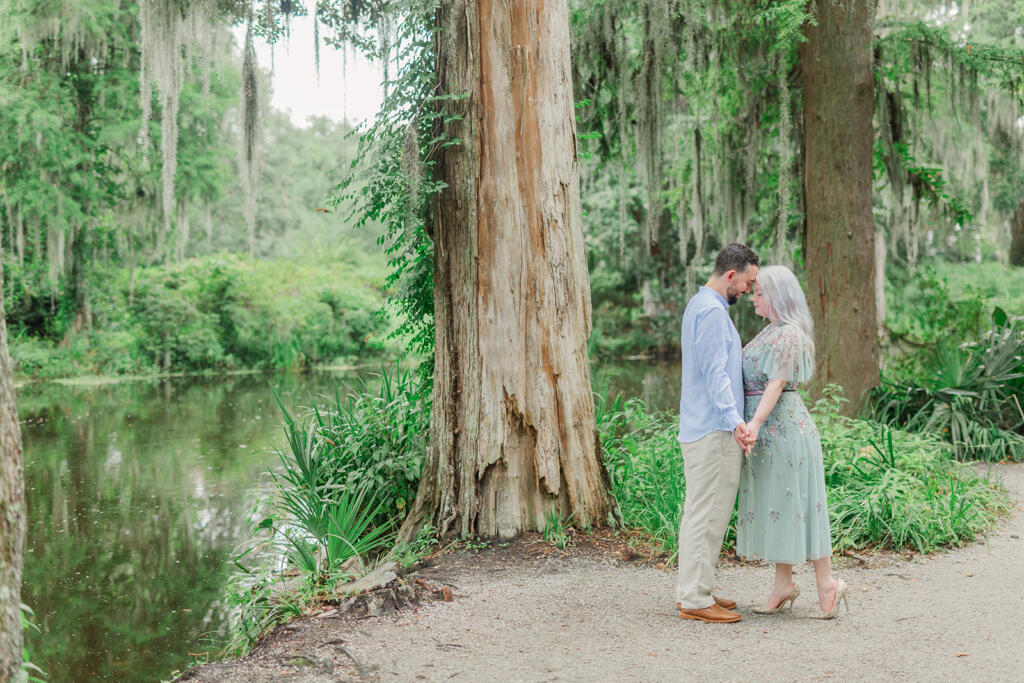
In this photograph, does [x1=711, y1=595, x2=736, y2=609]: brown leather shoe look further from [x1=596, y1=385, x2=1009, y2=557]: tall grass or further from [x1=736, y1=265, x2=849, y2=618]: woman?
[x1=596, y1=385, x2=1009, y2=557]: tall grass

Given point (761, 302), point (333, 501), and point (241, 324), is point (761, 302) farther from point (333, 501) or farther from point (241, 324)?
point (241, 324)

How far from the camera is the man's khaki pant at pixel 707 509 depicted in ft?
13.3

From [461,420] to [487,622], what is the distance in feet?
5.46

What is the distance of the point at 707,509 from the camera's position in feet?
13.4

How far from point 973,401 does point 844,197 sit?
2.39 m

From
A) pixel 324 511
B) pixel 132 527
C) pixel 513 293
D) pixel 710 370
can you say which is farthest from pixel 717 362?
pixel 132 527

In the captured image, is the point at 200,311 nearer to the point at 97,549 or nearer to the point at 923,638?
the point at 97,549

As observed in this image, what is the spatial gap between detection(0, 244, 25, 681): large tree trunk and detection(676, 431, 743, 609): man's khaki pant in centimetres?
283

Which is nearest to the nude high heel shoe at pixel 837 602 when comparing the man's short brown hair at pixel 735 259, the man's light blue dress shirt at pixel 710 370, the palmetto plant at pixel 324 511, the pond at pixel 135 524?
the man's light blue dress shirt at pixel 710 370

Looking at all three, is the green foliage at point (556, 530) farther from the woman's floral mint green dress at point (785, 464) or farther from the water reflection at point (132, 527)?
the water reflection at point (132, 527)

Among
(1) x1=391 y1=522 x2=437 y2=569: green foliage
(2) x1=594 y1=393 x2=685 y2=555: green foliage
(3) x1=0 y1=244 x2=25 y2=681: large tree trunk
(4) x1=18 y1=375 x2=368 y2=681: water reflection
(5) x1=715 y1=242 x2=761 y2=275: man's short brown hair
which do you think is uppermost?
(5) x1=715 y1=242 x2=761 y2=275: man's short brown hair

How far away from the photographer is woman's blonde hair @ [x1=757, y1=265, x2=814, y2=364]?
161 inches

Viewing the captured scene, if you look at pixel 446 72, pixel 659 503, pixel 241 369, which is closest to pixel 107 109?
pixel 241 369

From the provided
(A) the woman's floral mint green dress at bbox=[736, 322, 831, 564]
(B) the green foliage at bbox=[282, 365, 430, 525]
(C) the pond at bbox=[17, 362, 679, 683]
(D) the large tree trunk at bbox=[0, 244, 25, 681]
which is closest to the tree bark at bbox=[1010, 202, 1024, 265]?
(C) the pond at bbox=[17, 362, 679, 683]
